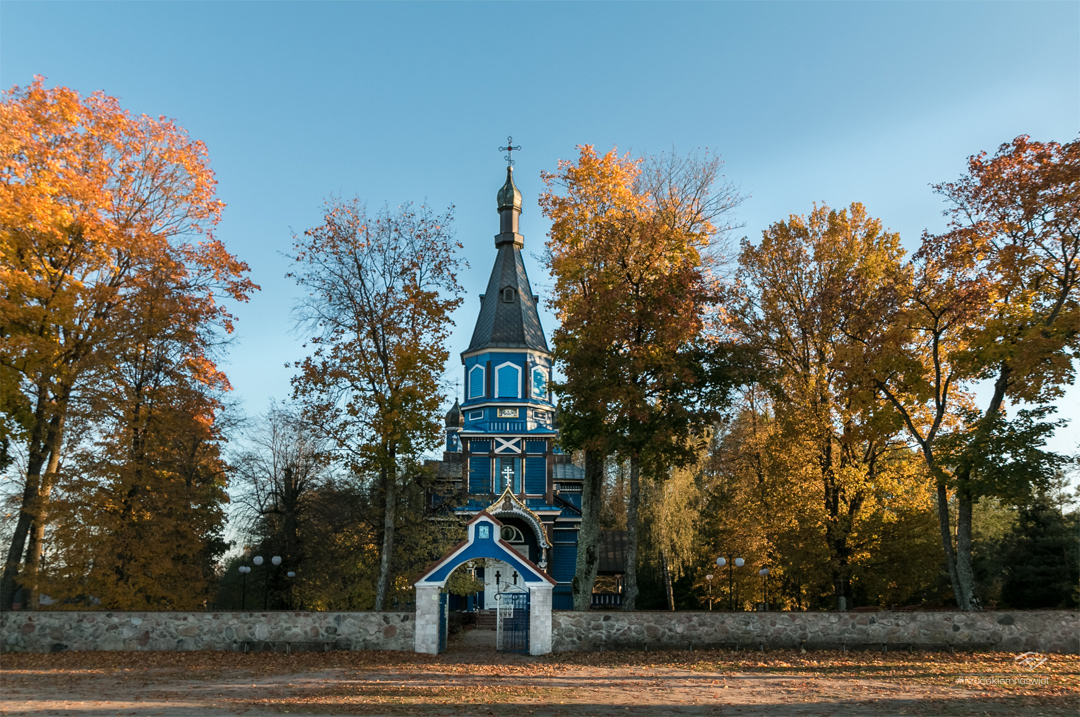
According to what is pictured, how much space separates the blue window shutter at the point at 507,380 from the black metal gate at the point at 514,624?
706 inches

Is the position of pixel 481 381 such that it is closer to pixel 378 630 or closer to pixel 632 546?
pixel 632 546

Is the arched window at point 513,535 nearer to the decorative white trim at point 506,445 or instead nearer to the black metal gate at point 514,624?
the decorative white trim at point 506,445

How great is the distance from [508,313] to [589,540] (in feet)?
65.4

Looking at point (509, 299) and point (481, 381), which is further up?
point (509, 299)

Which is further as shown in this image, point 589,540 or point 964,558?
point 589,540

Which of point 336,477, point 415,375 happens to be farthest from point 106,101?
point 336,477

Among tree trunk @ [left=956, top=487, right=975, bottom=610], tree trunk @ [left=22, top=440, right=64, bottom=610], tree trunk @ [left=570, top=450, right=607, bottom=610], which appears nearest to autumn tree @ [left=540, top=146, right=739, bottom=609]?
tree trunk @ [left=570, top=450, right=607, bottom=610]

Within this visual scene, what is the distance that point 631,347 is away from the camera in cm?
2047

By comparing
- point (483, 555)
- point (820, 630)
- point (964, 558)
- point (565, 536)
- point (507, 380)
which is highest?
point (507, 380)

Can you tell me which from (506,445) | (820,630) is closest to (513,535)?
(506,445)

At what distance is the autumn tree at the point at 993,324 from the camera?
1811cm

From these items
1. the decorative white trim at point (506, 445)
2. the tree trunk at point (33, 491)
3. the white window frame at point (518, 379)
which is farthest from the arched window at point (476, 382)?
the tree trunk at point (33, 491)

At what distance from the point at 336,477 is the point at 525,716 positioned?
21478mm

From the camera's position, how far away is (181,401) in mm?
21719
